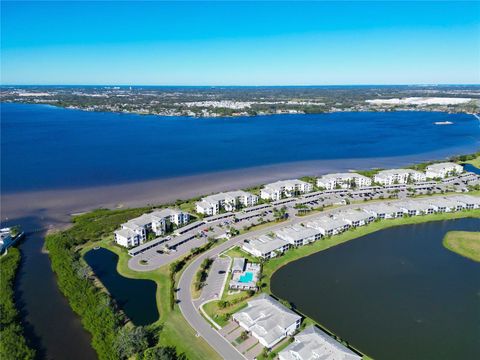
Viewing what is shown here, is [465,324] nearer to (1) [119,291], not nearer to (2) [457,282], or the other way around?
(2) [457,282]

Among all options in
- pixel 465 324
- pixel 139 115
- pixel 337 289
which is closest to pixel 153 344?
pixel 337 289

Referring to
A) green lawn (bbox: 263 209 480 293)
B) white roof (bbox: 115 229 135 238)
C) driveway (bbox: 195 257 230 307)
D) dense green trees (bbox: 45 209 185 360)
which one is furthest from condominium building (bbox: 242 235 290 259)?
dense green trees (bbox: 45 209 185 360)

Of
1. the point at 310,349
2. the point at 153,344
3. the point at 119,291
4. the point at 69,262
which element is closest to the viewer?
the point at 310,349

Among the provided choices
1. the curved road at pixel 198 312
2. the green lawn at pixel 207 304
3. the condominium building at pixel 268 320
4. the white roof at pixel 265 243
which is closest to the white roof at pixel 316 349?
the condominium building at pixel 268 320

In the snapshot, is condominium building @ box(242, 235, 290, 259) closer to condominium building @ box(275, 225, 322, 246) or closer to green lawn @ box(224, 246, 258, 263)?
green lawn @ box(224, 246, 258, 263)

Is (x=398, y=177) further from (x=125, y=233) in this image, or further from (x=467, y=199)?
(x=125, y=233)

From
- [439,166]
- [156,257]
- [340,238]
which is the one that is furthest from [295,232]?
[439,166]
